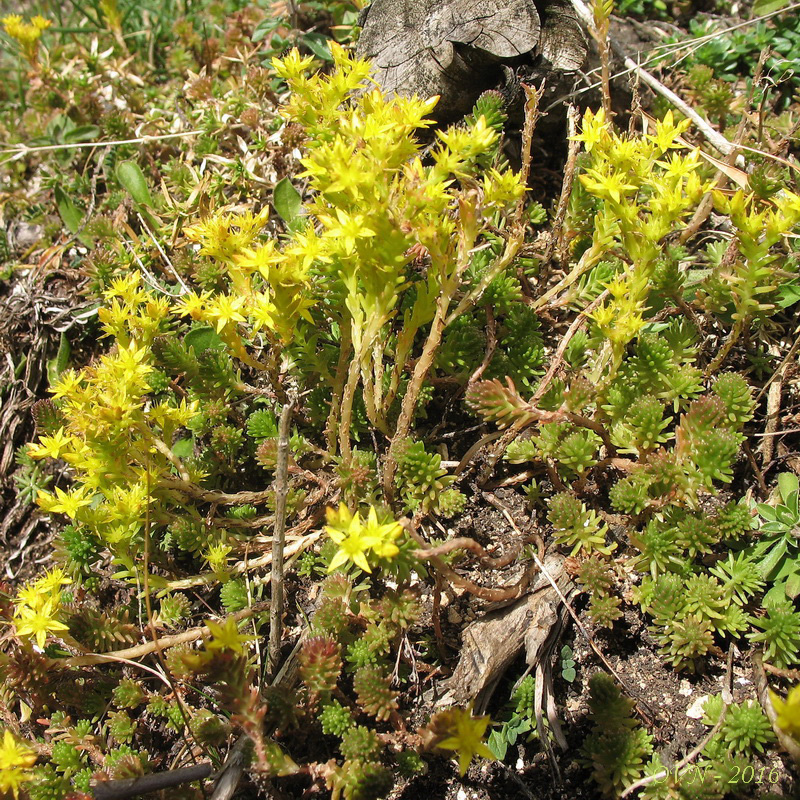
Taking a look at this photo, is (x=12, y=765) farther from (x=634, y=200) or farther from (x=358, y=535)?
(x=634, y=200)

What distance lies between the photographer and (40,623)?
6.80ft

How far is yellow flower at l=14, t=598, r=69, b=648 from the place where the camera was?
2062 millimetres

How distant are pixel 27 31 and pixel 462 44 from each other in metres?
2.62

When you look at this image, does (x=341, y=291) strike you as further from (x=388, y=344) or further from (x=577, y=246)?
(x=577, y=246)

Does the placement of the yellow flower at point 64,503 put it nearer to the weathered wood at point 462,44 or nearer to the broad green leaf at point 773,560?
the weathered wood at point 462,44

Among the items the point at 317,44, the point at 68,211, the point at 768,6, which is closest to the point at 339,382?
the point at 68,211

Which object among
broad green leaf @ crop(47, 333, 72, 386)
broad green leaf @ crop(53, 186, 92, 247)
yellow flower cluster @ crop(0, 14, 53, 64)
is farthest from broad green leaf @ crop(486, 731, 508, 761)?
yellow flower cluster @ crop(0, 14, 53, 64)

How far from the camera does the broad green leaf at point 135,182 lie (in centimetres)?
338

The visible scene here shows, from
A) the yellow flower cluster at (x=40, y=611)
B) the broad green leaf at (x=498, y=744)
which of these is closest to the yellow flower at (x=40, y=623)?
the yellow flower cluster at (x=40, y=611)

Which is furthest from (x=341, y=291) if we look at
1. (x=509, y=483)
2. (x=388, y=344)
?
(x=509, y=483)

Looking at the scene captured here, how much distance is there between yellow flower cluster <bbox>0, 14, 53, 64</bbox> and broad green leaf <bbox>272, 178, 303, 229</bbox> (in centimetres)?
185

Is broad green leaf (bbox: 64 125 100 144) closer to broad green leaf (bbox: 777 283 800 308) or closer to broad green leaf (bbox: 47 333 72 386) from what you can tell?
broad green leaf (bbox: 47 333 72 386)

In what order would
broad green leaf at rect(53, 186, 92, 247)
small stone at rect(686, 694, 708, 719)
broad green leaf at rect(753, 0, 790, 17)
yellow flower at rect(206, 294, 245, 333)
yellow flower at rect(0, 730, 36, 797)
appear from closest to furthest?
yellow flower at rect(0, 730, 36, 797)
small stone at rect(686, 694, 708, 719)
yellow flower at rect(206, 294, 245, 333)
broad green leaf at rect(753, 0, 790, 17)
broad green leaf at rect(53, 186, 92, 247)

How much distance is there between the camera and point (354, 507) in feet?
8.02
